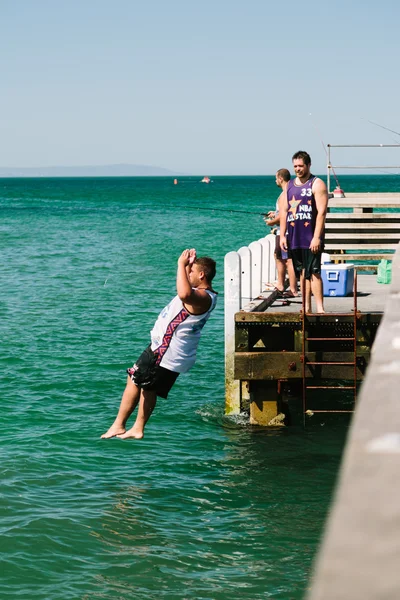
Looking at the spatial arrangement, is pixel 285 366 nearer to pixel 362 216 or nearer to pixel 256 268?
pixel 256 268

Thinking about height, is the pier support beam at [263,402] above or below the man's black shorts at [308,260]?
below

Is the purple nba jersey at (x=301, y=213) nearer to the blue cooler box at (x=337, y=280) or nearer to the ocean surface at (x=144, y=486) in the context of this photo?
the blue cooler box at (x=337, y=280)

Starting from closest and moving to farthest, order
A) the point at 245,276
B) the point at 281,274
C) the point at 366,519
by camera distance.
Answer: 1. the point at 366,519
2. the point at 245,276
3. the point at 281,274

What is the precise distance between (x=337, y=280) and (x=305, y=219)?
2.26 metres

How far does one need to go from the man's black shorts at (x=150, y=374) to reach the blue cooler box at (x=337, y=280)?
4936 mm

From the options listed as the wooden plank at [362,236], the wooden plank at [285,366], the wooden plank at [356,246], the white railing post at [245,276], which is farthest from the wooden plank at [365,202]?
the wooden plank at [285,366]

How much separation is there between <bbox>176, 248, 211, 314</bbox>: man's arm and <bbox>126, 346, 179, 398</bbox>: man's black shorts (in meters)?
0.55

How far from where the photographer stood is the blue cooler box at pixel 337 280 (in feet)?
36.9

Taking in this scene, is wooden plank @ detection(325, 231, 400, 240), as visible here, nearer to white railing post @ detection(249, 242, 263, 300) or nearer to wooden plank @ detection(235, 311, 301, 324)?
white railing post @ detection(249, 242, 263, 300)

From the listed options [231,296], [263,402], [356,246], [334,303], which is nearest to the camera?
[231,296]

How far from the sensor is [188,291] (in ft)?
20.5

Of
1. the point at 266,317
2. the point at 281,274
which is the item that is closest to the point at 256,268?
the point at 281,274

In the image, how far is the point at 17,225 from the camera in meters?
62.8

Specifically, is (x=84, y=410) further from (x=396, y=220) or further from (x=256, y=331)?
(x=396, y=220)
